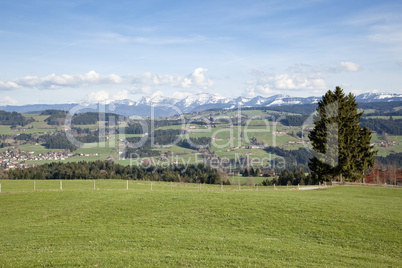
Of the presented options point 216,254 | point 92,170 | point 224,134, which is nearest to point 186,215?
point 216,254

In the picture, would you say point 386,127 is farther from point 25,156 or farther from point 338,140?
point 25,156

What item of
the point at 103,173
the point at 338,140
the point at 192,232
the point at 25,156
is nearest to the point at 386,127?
the point at 338,140

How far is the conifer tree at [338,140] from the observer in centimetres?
4888

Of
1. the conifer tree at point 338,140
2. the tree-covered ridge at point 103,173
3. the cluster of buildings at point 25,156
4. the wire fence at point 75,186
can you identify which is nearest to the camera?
the wire fence at point 75,186

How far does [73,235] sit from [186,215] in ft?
25.3

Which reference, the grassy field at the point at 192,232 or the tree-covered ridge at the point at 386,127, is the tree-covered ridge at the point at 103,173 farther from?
the tree-covered ridge at the point at 386,127

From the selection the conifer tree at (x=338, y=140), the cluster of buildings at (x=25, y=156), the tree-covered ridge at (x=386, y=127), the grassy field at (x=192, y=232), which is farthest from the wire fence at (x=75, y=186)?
the tree-covered ridge at (x=386, y=127)

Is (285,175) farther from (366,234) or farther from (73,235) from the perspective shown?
(73,235)

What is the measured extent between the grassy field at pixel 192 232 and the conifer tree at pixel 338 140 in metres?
23.8

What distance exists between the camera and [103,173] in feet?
269

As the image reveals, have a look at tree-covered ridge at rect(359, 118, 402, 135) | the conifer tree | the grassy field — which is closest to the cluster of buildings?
the conifer tree

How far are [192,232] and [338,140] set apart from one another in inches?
1509

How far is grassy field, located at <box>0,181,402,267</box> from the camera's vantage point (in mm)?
12273

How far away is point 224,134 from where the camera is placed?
19062 centimetres
